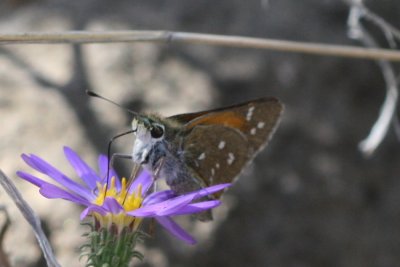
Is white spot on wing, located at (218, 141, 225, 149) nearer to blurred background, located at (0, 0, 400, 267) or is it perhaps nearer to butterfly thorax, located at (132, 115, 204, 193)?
butterfly thorax, located at (132, 115, 204, 193)

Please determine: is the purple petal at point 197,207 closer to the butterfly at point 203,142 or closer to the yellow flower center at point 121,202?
the yellow flower center at point 121,202

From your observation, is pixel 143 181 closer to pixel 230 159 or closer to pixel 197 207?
pixel 230 159

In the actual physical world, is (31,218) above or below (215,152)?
above

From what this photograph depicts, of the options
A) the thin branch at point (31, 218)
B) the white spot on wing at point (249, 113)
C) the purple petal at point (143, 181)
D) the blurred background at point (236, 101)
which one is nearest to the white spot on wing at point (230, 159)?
the white spot on wing at point (249, 113)

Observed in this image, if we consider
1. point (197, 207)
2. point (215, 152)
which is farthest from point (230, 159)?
point (197, 207)

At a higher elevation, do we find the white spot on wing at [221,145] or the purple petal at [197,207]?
the purple petal at [197,207]

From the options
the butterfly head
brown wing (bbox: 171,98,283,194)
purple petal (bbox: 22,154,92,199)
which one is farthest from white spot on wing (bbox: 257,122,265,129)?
purple petal (bbox: 22,154,92,199)

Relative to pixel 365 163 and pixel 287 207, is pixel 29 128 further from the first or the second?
pixel 365 163
